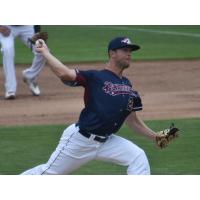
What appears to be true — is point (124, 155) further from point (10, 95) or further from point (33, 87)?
point (33, 87)

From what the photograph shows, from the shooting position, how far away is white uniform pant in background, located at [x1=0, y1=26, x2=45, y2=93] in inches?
503

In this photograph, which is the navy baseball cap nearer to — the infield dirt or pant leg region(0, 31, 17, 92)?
the infield dirt

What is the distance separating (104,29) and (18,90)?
14.2m

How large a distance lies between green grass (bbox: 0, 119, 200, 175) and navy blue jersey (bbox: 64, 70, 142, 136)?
1486 mm

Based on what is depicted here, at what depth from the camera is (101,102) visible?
6969mm

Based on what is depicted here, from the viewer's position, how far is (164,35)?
2475 cm

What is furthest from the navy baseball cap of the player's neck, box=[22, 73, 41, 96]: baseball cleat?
box=[22, 73, 41, 96]: baseball cleat

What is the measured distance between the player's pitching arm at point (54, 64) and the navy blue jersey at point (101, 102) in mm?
181

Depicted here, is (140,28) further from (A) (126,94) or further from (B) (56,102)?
(A) (126,94)

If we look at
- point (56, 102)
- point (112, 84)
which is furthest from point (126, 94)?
point (56, 102)

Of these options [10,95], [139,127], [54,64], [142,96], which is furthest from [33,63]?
[54,64]

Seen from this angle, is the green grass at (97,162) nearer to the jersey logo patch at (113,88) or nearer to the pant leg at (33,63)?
the jersey logo patch at (113,88)

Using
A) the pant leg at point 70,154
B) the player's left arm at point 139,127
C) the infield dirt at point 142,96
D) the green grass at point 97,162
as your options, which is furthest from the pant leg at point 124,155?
the infield dirt at point 142,96

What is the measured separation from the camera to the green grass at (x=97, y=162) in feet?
27.9
